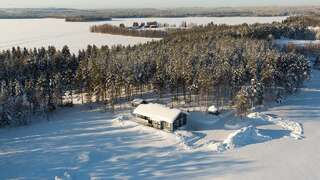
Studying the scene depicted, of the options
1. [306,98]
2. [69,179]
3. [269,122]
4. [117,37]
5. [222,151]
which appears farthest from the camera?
[117,37]

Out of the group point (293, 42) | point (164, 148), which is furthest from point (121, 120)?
point (293, 42)

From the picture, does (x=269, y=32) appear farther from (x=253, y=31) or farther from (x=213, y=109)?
(x=213, y=109)

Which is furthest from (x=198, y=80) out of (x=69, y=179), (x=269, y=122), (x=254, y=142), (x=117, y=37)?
(x=117, y=37)

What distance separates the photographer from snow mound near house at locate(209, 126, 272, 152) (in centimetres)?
5503

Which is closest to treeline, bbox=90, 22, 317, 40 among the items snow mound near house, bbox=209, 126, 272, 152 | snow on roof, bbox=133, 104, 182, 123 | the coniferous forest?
the coniferous forest

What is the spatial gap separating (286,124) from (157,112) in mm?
18314

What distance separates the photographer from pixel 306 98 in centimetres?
7700

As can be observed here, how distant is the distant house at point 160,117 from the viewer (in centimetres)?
6166

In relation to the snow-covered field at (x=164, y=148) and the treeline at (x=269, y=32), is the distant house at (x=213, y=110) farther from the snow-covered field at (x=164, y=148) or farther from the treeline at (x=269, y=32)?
the treeline at (x=269, y=32)

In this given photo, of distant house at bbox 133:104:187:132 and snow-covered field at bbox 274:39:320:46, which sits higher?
snow-covered field at bbox 274:39:320:46

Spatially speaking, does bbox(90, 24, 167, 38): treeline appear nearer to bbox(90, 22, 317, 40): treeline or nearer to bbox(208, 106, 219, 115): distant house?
bbox(90, 22, 317, 40): treeline

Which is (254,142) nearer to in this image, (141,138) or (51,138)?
(141,138)

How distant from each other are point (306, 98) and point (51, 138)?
4354cm

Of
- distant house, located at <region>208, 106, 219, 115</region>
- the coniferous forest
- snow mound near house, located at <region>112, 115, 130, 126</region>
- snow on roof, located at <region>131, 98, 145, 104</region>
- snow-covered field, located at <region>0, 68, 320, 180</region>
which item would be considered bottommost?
snow-covered field, located at <region>0, 68, 320, 180</region>
